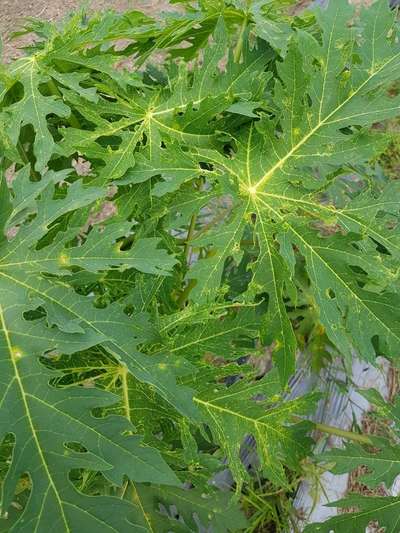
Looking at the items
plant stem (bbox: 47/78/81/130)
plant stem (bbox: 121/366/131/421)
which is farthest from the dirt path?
plant stem (bbox: 121/366/131/421)

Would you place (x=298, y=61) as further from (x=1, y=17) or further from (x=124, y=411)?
(x=1, y=17)

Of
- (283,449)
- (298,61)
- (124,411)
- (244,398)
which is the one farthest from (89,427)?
(298,61)

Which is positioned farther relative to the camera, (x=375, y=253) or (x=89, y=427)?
(x=375, y=253)

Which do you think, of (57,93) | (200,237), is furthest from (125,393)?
(57,93)

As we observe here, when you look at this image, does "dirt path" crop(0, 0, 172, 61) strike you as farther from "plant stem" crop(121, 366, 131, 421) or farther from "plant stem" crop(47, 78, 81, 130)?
"plant stem" crop(121, 366, 131, 421)

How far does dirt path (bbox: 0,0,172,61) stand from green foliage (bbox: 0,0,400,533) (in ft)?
8.18

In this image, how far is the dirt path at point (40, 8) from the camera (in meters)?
3.57

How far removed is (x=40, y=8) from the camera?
3723 mm

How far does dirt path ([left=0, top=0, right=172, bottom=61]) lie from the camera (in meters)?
3.57

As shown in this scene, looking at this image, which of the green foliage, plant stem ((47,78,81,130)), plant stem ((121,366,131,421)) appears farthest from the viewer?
plant stem ((47,78,81,130))

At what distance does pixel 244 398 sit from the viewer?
45.3 inches

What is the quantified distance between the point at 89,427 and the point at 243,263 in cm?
82

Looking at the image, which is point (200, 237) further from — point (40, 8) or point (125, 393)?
point (40, 8)

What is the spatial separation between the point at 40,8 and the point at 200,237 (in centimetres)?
313
